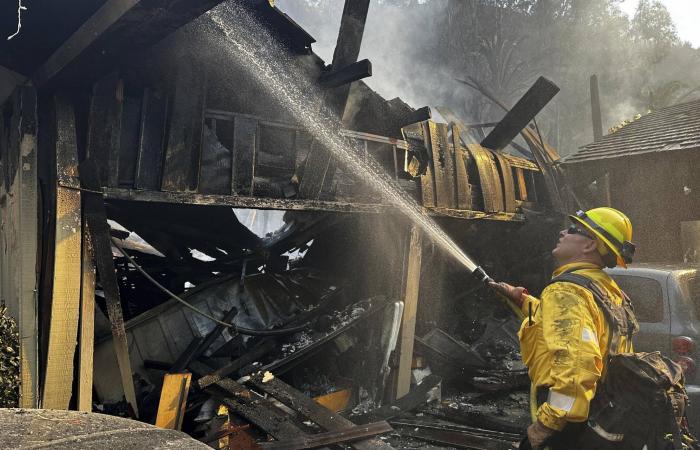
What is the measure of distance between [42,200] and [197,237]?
289 cm

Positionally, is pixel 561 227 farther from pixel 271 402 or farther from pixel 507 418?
pixel 271 402

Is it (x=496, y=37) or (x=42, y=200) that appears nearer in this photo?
(x=42, y=200)

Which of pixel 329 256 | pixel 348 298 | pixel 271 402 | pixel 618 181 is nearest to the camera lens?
pixel 271 402

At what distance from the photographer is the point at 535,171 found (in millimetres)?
9969

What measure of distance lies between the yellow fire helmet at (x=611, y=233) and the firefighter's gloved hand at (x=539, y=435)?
1140mm

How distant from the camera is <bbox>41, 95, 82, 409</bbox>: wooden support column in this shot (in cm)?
402

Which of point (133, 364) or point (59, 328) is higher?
point (59, 328)

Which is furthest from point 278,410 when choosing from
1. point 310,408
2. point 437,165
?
point 437,165

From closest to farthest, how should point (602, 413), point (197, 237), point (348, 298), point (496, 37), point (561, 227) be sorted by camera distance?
point (602, 413) < point (197, 237) < point (348, 298) < point (561, 227) < point (496, 37)

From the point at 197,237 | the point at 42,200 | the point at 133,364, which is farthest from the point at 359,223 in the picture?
the point at 42,200

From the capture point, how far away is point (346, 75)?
202 inches

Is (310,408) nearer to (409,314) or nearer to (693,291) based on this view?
(409,314)

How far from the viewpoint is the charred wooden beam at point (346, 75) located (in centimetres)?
484

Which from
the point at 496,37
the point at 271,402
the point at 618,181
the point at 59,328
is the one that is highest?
the point at 496,37
